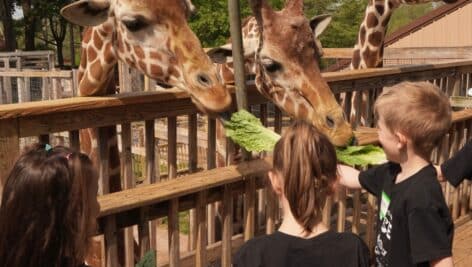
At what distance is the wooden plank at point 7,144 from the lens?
8.36 feet

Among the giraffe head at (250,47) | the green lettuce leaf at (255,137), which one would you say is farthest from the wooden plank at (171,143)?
the giraffe head at (250,47)

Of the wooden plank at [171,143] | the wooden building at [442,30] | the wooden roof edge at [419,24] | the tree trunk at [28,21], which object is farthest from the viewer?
the tree trunk at [28,21]

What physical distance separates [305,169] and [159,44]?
6.00 feet

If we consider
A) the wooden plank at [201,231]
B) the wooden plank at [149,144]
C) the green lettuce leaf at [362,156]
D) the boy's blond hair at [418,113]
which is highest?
the boy's blond hair at [418,113]

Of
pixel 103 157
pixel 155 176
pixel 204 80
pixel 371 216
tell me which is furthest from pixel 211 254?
pixel 371 216

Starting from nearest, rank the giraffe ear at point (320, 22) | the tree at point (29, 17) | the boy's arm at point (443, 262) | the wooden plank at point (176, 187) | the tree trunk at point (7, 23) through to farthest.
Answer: the boy's arm at point (443, 262), the wooden plank at point (176, 187), the giraffe ear at point (320, 22), the tree trunk at point (7, 23), the tree at point (29, 17)

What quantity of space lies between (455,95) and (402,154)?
12.1ft

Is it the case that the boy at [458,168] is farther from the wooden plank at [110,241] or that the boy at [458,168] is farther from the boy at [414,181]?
the wooden plank at [110,241]

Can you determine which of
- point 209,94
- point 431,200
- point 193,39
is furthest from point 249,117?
point 431,200

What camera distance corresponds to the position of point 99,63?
4.09 meters

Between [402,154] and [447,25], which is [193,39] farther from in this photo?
[447,25]

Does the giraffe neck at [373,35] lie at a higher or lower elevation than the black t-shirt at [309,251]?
higher

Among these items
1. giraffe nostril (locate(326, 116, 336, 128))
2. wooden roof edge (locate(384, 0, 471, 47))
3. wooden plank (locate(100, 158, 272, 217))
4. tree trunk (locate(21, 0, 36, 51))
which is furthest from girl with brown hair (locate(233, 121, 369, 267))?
tree trunk (locate(21, 0, 36, 51))

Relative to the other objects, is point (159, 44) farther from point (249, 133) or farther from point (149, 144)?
point (249, 133)
